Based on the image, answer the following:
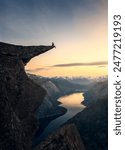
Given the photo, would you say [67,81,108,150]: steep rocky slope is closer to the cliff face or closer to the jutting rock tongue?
the jutting rock tongue

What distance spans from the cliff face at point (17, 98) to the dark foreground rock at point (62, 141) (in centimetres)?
232

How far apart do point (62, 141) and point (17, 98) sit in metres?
6.64

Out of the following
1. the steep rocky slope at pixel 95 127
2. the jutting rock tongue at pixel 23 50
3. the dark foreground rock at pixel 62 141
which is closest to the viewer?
the dark foreground rock at pixel 62 141

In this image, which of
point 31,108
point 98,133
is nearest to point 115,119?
point 31,108

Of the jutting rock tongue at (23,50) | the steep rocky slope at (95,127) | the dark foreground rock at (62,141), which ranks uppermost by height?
the jutting rock tongue at (23,50)

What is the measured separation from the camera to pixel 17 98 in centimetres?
2323

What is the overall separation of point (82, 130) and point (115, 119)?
259ft

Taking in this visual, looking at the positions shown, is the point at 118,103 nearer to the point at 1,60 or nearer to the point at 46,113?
the point at 1,60

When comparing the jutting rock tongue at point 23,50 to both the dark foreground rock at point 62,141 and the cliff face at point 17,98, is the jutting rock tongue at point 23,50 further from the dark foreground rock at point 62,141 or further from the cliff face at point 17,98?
the dark foreground rock at point 62,141

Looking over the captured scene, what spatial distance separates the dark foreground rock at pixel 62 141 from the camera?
17.8m

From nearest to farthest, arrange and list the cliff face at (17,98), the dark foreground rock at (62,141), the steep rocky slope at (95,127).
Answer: the dark foreground rock at (62,141) < the cliff face at (17,98) < the steep rocky slope at (95,127)

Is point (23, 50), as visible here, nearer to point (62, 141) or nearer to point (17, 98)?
point (17, 98)

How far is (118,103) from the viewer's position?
54.6ft

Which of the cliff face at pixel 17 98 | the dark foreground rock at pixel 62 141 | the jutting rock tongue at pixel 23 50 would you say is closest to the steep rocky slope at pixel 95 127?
the jutting rock tongue at pixel 23 50
